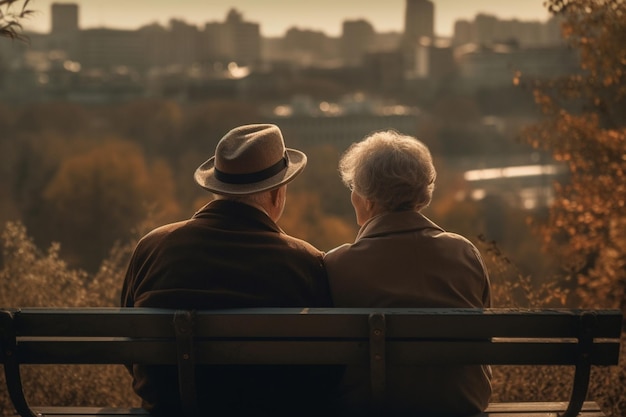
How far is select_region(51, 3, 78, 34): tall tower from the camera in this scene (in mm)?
95250

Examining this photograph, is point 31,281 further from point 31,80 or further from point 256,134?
point 31,80

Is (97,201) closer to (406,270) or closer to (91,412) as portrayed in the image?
(91,412)

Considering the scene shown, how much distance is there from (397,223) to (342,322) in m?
0.47

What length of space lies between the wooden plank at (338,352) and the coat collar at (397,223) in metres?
0.43

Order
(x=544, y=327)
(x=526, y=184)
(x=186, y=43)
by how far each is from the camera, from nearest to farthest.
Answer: (x=544, y=327), (x=526, y=184), (x=186, y=43)

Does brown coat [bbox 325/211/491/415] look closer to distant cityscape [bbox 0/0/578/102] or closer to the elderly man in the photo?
the elderly man

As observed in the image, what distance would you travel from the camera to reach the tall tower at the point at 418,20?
122750 millimetres

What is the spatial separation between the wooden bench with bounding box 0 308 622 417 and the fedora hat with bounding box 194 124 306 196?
18.1 inches

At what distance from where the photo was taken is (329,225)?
45875 millimetres

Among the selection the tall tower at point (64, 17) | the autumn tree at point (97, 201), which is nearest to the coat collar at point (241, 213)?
the autumn tree at point (97, 201)

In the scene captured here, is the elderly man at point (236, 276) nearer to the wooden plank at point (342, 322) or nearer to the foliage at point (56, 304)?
the wooden plank at point (342, 322)

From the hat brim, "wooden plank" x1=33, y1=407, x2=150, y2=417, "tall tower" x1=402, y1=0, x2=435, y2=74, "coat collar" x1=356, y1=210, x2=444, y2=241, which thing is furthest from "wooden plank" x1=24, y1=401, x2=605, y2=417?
"tall tower" x1=402, y1=0, x2=435, y2=74

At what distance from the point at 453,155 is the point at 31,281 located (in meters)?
75.2

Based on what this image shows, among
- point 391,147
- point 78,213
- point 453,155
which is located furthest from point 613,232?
point 453,155
